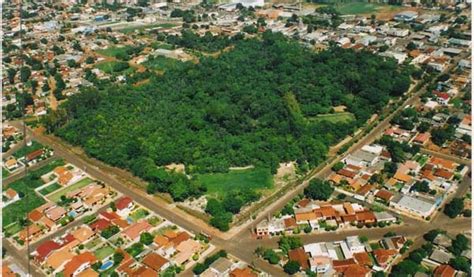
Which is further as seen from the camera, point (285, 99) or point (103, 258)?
point (285, 99)

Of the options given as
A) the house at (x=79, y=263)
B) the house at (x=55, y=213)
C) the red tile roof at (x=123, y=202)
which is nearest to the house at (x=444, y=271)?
the house at (x=79, y=263)

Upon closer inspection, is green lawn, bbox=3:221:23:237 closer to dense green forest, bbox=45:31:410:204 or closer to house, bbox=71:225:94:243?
house, bbox=71:225:94:243

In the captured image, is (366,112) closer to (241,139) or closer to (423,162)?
(423,162)

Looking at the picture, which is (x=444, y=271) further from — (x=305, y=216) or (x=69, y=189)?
(x=69, y=189)

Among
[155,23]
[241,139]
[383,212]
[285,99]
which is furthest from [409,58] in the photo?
[155,23]

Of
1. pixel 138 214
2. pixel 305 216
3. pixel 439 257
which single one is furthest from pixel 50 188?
pixel 439 257
